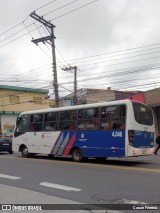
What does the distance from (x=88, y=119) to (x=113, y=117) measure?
154cm

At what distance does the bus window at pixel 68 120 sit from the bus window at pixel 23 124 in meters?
3.35

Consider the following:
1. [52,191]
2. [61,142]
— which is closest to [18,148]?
[61,142]

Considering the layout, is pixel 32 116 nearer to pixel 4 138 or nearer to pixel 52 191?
pixel 4 138

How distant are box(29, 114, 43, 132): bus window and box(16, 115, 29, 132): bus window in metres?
0.47

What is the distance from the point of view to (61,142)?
59.5 ft

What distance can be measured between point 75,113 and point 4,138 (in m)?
10.5

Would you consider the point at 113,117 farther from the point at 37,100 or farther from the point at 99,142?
the point at 37,100

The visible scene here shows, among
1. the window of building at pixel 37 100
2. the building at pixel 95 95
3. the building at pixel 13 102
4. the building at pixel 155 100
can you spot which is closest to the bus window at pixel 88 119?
the building at pixel 155 100

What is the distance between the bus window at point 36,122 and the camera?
776 inches

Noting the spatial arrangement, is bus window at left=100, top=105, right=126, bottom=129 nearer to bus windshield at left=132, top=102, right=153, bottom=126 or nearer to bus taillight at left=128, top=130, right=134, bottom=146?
bus taillight at left=128, top=130, right=134, bottom=146

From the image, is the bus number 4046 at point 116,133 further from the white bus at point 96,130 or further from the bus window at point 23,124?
the bus window at point 23,124

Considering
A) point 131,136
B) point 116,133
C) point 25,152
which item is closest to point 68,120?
point 116,133

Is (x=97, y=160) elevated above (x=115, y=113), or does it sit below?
below

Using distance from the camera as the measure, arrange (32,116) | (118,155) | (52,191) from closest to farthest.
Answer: (52,191)
(118,155)
(32,116)
